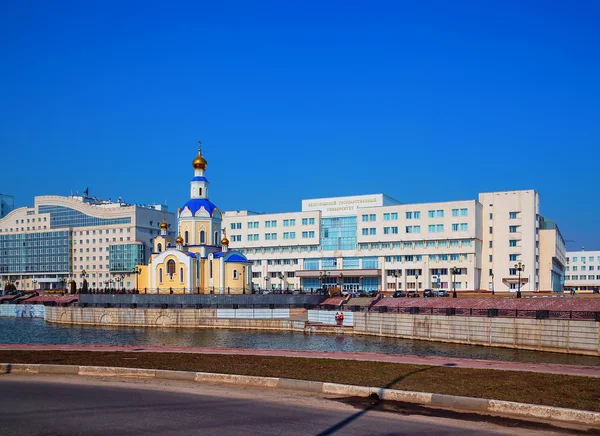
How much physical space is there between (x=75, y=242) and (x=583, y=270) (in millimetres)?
121719

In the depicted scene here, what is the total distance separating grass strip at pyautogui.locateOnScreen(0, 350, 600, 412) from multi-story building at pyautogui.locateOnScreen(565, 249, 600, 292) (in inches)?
5704

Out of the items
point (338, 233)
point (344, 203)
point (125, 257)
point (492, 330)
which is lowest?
point (492, 330)

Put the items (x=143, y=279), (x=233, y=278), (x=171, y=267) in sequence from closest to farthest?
1. (x=171, y=267)
2. (x=233, y=278)
3. (x=143, y=279)

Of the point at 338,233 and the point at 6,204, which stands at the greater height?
the point at 6,204

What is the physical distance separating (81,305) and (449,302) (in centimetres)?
4361

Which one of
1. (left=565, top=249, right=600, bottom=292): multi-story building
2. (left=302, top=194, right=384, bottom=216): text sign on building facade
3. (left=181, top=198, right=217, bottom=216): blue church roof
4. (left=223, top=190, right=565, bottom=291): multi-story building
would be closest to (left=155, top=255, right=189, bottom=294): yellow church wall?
(left=181, top=198, right=217, bottom=216): blue church roof

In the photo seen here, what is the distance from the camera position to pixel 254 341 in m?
48.1

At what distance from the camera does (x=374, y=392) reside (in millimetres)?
17406

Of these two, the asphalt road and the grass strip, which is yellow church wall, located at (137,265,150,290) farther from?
the asphalt road

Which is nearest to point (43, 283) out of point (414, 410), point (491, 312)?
point (491, 312)

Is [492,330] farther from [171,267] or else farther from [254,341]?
[171,267]

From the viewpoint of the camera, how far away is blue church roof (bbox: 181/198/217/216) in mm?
Answer: 85312

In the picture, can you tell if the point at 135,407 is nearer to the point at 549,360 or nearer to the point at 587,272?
the point at 549,360

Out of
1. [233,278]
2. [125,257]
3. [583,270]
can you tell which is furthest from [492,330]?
[583,270]
